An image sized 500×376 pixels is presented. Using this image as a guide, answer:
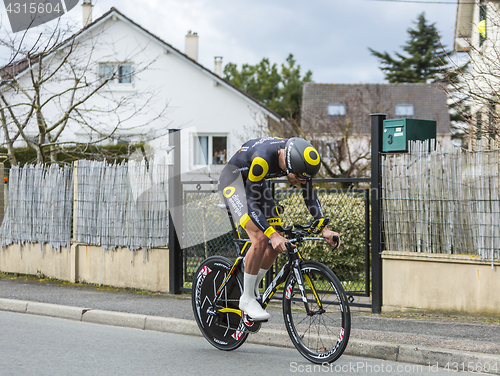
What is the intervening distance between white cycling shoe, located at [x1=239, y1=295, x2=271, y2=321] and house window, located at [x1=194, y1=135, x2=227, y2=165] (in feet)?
72.1

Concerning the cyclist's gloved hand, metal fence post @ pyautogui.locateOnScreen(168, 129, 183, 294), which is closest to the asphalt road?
the cyclist's gloved hand

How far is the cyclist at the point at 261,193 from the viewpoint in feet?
15.6

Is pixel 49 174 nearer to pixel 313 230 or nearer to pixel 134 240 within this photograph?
pixel 134 240

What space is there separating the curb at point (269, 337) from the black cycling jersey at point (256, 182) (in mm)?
1444

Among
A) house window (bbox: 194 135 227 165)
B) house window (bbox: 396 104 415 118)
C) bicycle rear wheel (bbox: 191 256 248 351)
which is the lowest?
bicycle rear wheel (bbox: 191 256 248 351)

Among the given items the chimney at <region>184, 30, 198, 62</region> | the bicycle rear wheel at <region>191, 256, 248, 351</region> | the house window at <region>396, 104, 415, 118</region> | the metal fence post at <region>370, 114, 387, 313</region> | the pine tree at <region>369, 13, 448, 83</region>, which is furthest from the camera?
the pine tree at <region>369, 13, 448, 83</region>

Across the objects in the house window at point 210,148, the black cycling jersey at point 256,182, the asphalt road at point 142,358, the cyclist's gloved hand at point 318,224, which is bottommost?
the asphalt road at point 142,358

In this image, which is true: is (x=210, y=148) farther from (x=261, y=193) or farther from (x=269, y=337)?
(x=261, y=193)

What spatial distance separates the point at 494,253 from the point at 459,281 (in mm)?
509

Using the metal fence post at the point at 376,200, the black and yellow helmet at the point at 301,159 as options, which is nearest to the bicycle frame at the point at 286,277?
the black and yellow helmet at the point at 301,159

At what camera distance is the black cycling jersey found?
483 centimetres

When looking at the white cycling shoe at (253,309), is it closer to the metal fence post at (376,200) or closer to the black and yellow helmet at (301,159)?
the black and yellow helmet at (301,159)

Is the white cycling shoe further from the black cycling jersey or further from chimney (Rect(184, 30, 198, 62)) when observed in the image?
chimney (Rect(184, 30, 198, 62))

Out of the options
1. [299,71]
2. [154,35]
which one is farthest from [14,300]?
[299,71]
